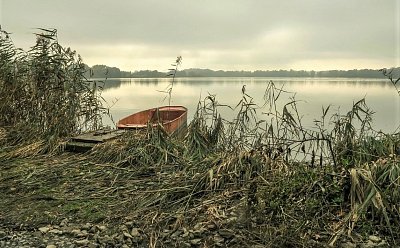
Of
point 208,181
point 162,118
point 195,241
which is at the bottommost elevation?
point 195,241

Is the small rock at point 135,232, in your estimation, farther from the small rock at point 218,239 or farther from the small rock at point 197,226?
the small rock at point 218,239

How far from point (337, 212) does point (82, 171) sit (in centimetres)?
324

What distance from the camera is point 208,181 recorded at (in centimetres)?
389

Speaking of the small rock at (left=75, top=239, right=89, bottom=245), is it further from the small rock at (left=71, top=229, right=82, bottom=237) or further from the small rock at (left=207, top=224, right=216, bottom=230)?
the small rock at (left=207, top=224, right=216, bottom=230)

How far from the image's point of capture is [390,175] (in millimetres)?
3348

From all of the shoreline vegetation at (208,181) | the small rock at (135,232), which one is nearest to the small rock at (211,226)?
the shoreline vegetation at (208,181)

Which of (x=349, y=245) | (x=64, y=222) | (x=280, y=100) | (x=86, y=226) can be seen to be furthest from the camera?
(x=280, y=100)

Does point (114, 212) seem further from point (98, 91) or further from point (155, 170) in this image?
point (98, 91)

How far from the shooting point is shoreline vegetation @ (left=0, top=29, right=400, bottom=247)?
3.06m

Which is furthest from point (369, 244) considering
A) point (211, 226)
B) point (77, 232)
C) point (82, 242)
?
point (77, 232)

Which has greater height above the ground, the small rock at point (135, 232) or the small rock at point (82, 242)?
the small rock at point (135, 232)

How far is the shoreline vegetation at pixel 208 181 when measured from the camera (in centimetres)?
306

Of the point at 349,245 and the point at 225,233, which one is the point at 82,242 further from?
the point at 349,245

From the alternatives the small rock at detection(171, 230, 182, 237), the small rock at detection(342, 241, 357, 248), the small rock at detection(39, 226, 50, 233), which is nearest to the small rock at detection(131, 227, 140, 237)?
the small rock at detection(171, 230, 182, 237)
